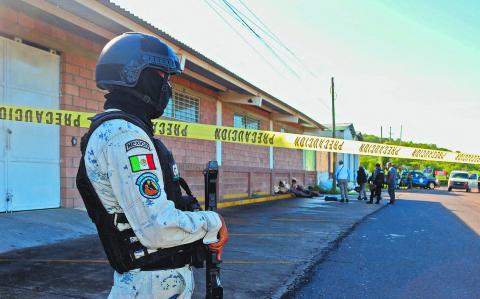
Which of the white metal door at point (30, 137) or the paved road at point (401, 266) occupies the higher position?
the white metal door at point (30, 137)

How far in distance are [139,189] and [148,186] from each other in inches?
1.3

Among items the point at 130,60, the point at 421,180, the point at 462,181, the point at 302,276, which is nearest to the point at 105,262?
the point at 302,276

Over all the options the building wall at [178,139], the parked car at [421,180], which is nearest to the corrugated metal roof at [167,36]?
the building wall at [178,139]

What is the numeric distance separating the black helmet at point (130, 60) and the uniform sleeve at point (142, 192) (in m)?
0.31

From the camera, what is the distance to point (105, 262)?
202 inches

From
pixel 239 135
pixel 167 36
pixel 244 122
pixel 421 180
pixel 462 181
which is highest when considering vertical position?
pixel 167 36

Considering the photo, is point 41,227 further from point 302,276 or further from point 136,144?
point 136,144

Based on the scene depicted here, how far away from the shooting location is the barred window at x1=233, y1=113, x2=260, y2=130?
15.5 meters

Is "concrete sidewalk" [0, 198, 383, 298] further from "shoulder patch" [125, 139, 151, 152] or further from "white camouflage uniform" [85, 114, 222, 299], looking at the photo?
"shoulder patch" [125, 139, 151, 152]

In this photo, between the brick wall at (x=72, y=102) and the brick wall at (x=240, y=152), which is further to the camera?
the brick wall at (x=240, y=152)

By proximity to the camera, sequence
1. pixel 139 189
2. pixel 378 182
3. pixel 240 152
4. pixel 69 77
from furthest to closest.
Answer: pixel 378 182, pixel 240 152, pixel 69 77, pixel 139 189

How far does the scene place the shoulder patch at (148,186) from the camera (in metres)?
1.46

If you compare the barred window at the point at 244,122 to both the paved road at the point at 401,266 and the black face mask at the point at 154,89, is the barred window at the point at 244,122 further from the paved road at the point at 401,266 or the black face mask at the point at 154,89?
the black face mask at the point at 154,89

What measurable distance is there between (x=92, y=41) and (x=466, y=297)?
7.56 meters
